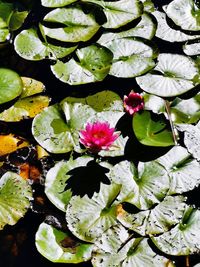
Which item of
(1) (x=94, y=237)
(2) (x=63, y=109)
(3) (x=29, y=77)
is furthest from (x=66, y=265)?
(3) (x=29, y=77)

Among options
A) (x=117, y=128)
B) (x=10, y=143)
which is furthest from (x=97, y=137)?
(x=10, y=143)

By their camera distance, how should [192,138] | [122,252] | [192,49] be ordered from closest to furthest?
[122,252]
[192,138]
[192,49]

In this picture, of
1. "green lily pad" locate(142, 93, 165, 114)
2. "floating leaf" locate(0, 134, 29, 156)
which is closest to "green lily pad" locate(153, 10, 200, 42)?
"green lily pad" locate(142, 93, 165, 114)

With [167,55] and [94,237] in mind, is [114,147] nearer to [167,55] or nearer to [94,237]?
[94,237]

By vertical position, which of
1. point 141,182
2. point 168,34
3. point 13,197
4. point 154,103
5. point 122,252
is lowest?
point 13,197

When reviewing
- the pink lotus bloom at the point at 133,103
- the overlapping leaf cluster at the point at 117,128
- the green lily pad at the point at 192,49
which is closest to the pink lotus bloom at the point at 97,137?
the overlapping leaf cluster at the point at 117,128

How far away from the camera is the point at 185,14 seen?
2.63m

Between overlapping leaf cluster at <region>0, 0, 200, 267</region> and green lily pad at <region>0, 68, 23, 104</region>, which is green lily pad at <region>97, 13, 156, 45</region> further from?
green lily pad at <region>0, 68, 23, 104</region>

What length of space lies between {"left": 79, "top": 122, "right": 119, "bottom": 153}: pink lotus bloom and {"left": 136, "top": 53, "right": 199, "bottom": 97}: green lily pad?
0.46 metres

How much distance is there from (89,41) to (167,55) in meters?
0.44

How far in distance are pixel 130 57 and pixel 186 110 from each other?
1.40 ft

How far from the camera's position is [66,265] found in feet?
6.13

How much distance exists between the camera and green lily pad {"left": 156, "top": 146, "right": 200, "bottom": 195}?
1.97m

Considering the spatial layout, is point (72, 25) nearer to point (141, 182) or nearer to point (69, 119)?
point (69, 119)
